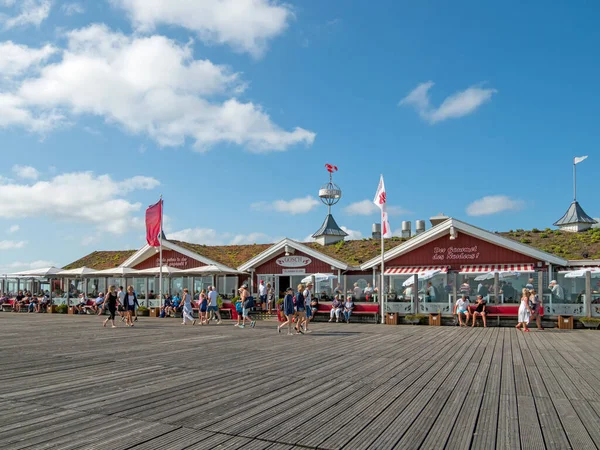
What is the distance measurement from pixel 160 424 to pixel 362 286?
822 inches

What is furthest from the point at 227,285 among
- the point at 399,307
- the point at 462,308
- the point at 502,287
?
the point at 502,287

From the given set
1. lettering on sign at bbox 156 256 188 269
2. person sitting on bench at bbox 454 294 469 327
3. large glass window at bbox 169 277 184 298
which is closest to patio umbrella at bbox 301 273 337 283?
person sitting on bench at bbox 454 294 469 327

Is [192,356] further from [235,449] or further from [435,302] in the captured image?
[435,302]

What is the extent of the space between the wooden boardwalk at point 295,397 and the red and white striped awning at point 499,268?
37.9 feet

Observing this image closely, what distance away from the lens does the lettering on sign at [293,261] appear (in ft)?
94.7

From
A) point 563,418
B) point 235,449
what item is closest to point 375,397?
point 563,418

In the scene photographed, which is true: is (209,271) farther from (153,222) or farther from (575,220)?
(575,220)

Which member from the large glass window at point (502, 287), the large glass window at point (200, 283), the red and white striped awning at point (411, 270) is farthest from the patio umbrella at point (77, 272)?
the large glass window at point (502, 287)

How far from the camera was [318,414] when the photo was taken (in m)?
5.89

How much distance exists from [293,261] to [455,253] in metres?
8.65

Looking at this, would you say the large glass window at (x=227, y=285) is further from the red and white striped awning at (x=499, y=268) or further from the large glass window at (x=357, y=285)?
the red and white striped awning at (x=499, y=268)

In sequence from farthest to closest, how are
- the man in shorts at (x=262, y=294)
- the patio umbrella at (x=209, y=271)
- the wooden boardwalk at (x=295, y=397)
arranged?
the man in shorts at (x=262, y=294)
the patio umbrella at (x=209, y=271)
the wooden boardwalk at (x=295, y=397)

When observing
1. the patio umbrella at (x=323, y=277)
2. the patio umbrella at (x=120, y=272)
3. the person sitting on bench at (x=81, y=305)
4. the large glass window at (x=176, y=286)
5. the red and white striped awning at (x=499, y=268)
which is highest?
the red and white striped awning at (x=499, y=268)

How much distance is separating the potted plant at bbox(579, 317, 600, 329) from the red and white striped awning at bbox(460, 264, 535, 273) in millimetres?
4221
